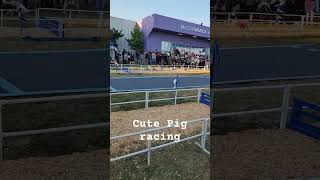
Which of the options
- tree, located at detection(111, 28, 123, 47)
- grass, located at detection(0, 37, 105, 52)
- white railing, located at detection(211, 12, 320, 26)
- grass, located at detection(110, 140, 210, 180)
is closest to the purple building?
tree, located at detection(111, 28, 123, 47)

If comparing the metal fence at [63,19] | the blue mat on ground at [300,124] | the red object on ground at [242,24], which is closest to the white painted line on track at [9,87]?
the metal fence at [63,19]

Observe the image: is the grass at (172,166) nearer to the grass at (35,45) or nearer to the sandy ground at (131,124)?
the sandy ground at (131,124)

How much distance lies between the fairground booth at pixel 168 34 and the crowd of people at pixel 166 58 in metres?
0.02

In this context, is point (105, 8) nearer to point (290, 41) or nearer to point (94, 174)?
point (94, 174)

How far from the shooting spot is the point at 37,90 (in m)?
5.49

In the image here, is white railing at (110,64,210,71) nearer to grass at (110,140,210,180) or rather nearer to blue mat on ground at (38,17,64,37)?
grass at (110,140,210,180)

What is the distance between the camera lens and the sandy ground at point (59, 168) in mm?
3564

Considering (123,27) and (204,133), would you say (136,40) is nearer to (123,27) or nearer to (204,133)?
(123,27)

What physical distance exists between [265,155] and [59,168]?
1584 millimetres

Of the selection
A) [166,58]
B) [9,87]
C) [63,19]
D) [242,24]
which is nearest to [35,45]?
[9,87]

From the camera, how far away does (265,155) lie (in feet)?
13.8

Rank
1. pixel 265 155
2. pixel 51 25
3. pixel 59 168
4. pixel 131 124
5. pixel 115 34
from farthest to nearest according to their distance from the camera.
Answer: pixel 51 25
pixel 265 155
pixel 59 168
pixel 131 124
pixel 115 34

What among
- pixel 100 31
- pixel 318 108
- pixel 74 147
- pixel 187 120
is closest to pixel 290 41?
pixel 318 108

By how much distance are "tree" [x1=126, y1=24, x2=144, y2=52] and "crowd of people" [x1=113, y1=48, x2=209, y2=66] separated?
0.03 m
